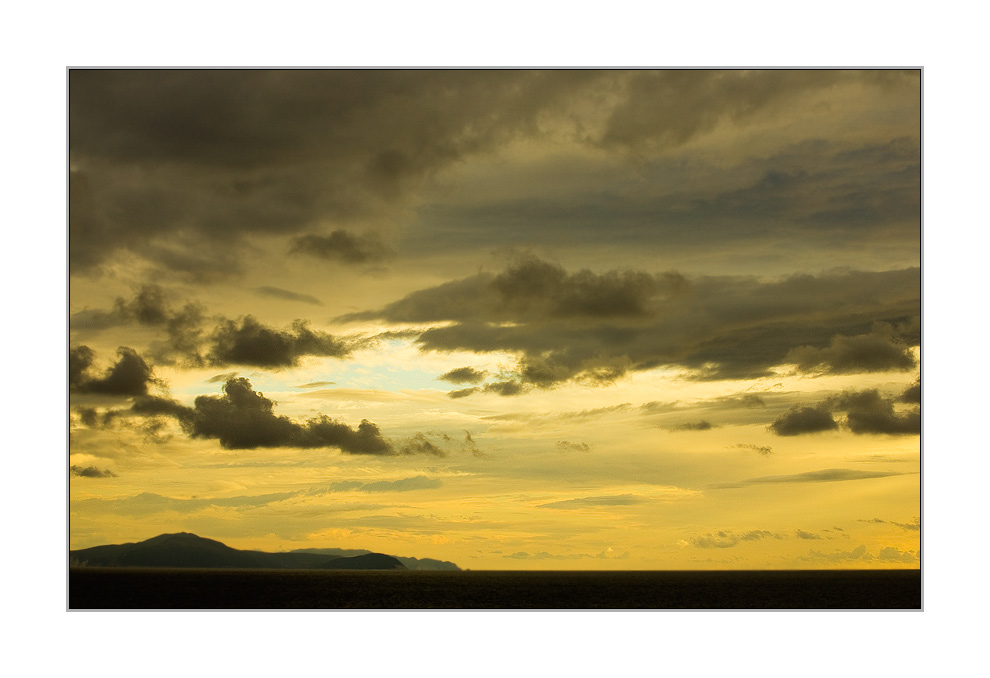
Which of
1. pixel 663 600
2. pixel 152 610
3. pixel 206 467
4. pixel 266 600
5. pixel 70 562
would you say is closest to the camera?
pixel 152 610

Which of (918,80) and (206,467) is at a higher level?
(918,80)

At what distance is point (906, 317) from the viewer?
3816cm

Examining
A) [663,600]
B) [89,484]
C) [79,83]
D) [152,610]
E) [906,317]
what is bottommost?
[663,600]

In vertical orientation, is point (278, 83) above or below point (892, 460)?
above

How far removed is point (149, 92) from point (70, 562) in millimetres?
21431

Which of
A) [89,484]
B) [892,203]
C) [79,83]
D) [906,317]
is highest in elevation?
[79,83]

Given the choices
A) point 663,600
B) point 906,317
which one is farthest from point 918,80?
point 663,600

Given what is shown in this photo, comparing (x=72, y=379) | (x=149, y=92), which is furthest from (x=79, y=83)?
(x=72, y=379)

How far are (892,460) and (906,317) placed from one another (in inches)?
256

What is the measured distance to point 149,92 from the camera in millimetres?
38969

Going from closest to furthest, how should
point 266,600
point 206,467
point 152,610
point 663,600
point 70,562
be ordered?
point 152,610 < point 70,562 < point 206,467 < point 266,600 < point 663,600

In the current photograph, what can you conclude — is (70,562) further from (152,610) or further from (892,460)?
(892,460)

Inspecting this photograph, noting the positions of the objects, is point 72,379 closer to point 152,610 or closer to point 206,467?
point 206,467
